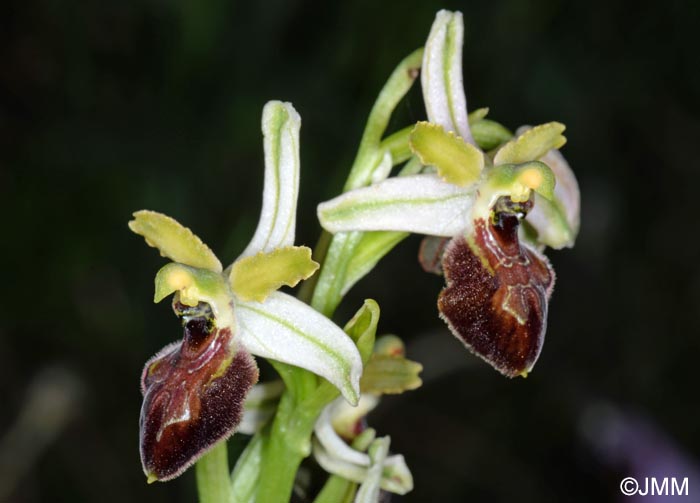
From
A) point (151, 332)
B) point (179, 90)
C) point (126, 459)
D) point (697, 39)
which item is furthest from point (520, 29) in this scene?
point (126, 459)

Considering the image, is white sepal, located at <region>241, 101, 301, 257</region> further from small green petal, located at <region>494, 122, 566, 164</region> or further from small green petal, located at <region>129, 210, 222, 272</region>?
small green petal, located at <region>494, 122, 566, 164</region>

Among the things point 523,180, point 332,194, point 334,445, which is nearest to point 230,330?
point 334,445

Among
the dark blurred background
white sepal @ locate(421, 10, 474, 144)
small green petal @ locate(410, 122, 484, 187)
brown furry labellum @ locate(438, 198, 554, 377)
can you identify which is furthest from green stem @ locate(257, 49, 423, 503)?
the dark blurred background

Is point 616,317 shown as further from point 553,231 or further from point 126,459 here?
point 553,231

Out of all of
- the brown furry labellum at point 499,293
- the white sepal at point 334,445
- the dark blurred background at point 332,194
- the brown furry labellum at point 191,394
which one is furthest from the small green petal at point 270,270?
the dark blurred background at point 332,194

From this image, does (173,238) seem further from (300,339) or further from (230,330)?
(300,339)

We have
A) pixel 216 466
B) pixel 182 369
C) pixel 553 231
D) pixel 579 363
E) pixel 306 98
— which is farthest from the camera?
pixel 579 363
